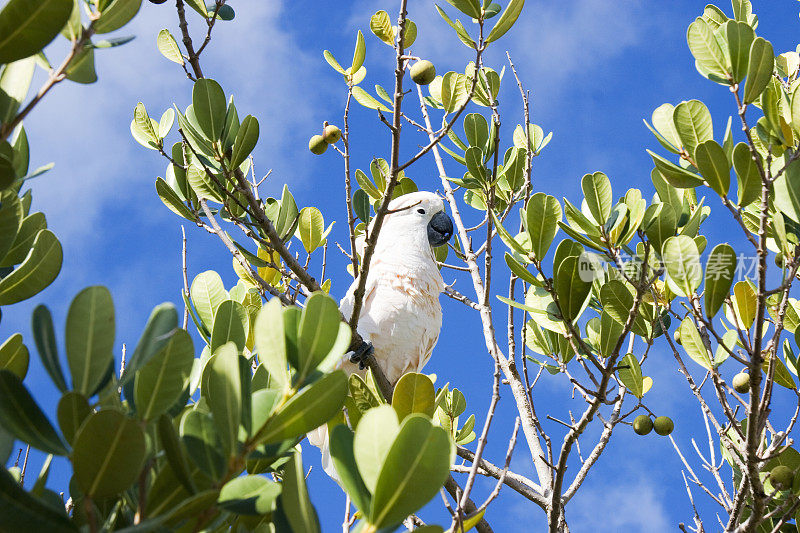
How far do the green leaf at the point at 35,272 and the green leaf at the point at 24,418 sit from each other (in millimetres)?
403

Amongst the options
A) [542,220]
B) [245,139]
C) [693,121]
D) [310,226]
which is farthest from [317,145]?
[693,121]

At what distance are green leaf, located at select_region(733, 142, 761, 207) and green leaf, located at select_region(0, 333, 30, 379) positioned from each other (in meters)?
1.74

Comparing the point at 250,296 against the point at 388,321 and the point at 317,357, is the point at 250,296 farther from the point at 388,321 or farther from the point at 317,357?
the point at 317,357

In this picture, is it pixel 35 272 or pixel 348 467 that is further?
pixel 35 272

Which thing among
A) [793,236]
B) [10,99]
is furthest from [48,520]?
[793,236]

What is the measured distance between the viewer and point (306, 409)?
3.35 ft

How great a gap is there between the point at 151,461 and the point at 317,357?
0.31 metres

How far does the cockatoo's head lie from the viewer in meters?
3.93

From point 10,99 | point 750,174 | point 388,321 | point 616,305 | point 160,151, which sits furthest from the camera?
point 388,321

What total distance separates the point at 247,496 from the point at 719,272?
132 cm

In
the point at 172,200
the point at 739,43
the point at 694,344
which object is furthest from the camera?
the point at 172,200

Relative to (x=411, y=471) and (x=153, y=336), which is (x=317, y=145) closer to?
(x=153, y=336)

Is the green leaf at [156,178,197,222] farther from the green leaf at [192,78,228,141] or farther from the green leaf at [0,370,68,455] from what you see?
the green leaf at [0,370,68,455]

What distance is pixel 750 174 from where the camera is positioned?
188 centimetres
